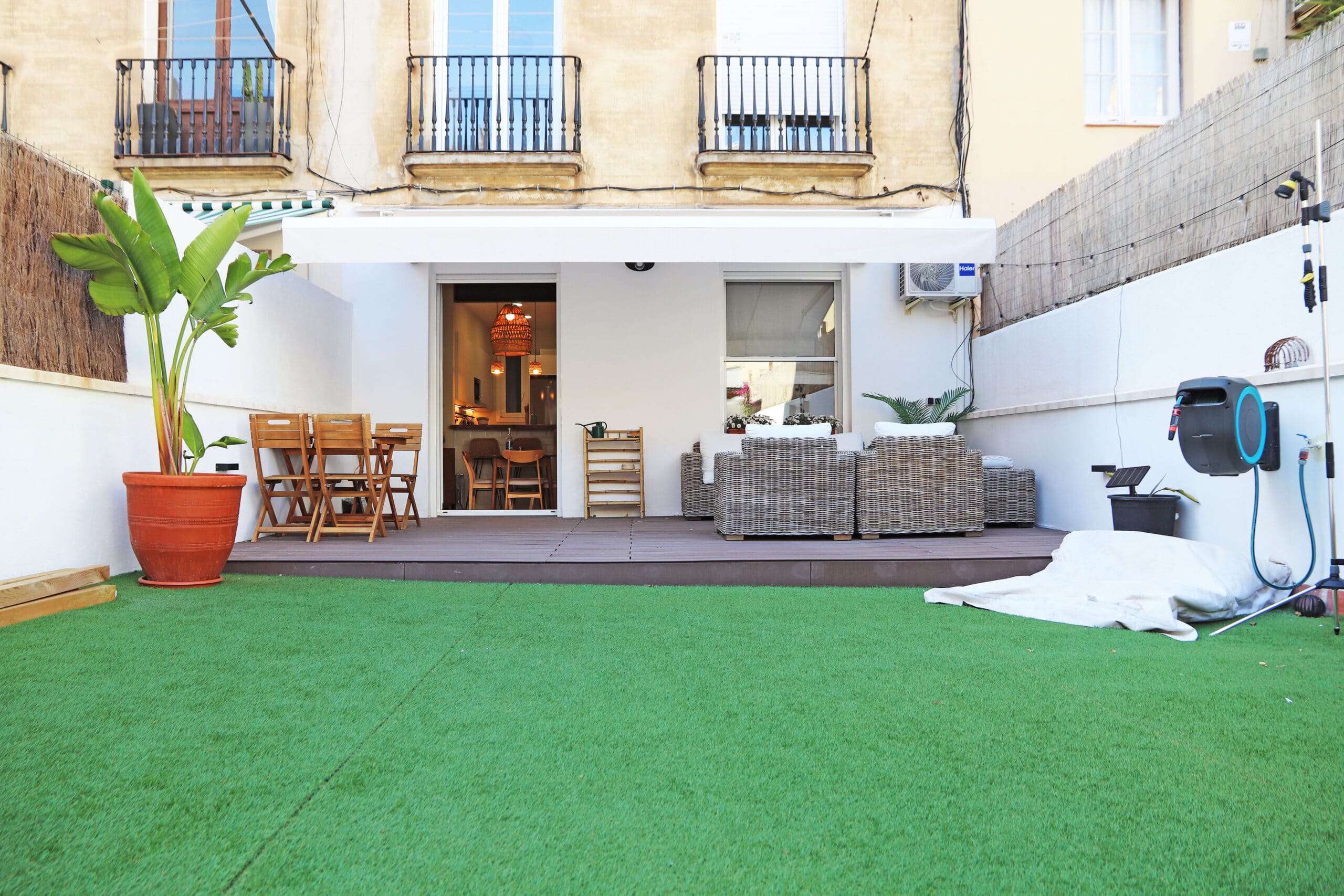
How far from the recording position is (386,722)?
2014 mm

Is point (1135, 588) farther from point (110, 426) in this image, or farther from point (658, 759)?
point (110, 426)

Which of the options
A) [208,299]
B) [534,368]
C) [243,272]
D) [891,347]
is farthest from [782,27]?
[534,368]

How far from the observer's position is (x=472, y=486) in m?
8.41

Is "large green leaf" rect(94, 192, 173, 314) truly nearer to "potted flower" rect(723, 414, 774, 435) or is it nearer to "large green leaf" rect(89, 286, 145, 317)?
"large green leaf" rect(89, 286, 145, 317)

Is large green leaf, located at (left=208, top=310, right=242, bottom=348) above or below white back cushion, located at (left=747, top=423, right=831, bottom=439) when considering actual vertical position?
above

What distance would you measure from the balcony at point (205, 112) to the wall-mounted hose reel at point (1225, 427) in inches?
285

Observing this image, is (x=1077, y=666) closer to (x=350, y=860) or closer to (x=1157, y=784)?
(x=1157, y=784)

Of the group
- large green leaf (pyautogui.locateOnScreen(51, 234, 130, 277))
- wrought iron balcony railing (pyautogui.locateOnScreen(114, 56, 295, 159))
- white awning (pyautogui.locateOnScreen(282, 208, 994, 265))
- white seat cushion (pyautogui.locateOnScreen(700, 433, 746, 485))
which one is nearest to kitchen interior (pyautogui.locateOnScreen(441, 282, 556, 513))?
white seat cushion (pyautogui.locateOnScreen(700, 433, 746, 485))

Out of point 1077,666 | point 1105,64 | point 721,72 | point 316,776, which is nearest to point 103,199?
point 316,776

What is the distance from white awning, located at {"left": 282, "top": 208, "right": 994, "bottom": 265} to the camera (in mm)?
5023

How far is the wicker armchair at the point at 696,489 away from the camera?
699 centimetres

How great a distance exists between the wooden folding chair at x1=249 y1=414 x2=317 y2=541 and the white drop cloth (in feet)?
12.7

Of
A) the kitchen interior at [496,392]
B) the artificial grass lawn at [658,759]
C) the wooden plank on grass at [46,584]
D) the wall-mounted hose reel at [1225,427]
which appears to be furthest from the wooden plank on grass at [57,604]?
the wall-mounted hose reel at [1225,427]

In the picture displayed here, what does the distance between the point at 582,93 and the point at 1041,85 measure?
171 inches
